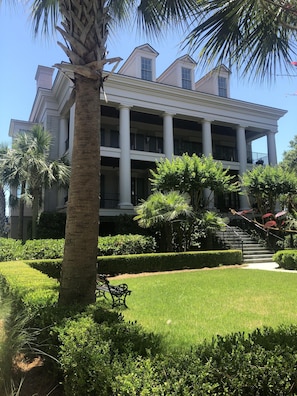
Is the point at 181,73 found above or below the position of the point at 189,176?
above

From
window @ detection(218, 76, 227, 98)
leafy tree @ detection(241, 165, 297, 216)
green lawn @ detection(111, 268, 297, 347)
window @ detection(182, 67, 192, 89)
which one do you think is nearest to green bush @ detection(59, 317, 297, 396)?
green lawn @ detection(111, 268, 297, 347)

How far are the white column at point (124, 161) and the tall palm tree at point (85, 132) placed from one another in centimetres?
1415

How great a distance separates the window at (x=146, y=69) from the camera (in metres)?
22.0

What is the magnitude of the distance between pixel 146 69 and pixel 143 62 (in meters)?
0.50

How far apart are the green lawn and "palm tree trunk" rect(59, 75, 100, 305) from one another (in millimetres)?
1376

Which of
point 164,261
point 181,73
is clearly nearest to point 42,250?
point 164,261

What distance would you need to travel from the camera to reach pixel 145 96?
68.6 feet

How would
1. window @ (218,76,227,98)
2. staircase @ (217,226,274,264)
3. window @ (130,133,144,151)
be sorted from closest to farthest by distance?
staircase @ (217,226,274,264)
window @ (130,133,144,151)
window @ (218,76,227,98)

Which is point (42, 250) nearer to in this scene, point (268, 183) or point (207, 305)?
point (207, 305)

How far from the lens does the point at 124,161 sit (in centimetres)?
2003

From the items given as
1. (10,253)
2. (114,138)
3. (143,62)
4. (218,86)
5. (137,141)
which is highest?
(143,62)

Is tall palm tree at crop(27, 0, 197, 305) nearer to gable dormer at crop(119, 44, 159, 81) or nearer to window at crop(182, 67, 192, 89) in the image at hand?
gable dormer at crop(119, 44, 159, 81)

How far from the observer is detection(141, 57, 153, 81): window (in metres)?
22.0

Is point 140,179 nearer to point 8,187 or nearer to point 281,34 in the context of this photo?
point 8,187
